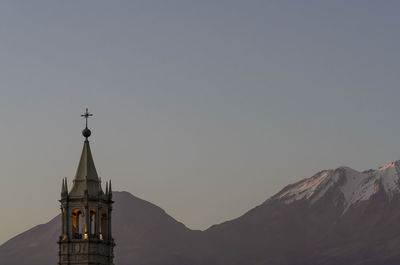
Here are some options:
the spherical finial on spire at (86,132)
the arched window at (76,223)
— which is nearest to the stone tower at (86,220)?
the arched window at (76,223)

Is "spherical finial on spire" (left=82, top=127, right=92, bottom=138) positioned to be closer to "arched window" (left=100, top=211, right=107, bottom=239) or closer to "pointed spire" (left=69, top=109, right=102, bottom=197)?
"pointed spire" (left=69, top=109, right=102, bottom=197)

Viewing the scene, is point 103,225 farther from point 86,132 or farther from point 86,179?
point 86,132

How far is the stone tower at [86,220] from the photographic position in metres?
129

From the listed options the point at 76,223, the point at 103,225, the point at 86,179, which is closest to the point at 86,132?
the point at 86,179

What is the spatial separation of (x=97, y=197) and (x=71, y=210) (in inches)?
113

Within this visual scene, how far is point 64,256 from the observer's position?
5089 inches

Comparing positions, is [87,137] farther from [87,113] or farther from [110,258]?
[110,258]

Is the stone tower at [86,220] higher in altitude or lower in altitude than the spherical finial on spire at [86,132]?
lower

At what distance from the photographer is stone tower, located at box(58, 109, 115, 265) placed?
12900 cm

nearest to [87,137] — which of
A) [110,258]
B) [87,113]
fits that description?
[87,113]

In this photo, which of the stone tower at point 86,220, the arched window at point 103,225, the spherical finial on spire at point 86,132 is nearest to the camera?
the stone tower at point 86,220

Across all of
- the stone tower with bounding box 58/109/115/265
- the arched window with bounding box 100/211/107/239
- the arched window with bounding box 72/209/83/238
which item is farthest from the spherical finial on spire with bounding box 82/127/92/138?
the arched window with bounding box 100/211/107/239

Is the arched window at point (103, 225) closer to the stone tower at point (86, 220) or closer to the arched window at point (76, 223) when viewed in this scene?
the stone tower at point (86, 220)

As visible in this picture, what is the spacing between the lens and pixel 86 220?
129 meters
